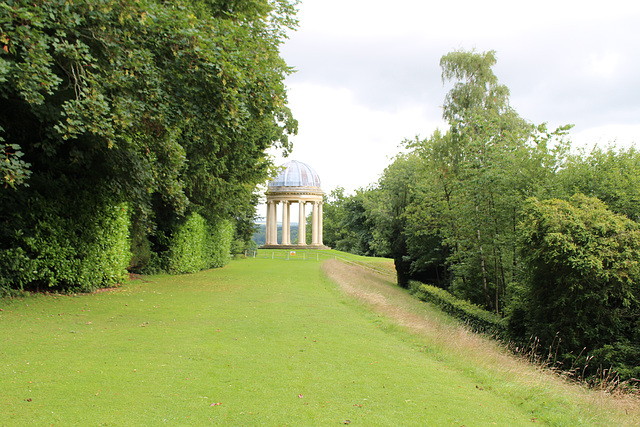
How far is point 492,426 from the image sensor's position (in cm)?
521

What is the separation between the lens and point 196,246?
81.3ft

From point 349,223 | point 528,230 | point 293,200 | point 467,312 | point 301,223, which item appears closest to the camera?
point 528,230

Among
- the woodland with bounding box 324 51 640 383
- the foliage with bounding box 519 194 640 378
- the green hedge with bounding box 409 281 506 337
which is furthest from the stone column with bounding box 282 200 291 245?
the foliage with bounding box 519 194 640 378

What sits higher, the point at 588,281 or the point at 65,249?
the point at 65,249

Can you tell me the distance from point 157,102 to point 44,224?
4.21 metres

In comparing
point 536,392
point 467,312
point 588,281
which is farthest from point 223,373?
point 467,312

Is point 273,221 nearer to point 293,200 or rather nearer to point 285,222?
point 285,222

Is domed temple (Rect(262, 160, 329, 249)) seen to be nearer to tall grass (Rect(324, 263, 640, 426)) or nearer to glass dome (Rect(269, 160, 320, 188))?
glass dome (Rect(269, 160, 320, 188))

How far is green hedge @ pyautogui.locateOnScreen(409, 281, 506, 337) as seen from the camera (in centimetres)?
1663

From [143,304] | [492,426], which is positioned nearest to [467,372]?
[492,426]

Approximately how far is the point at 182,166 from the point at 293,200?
159ft

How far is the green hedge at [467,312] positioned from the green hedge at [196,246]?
12.5 meters

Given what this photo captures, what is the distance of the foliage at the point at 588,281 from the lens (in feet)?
38.2

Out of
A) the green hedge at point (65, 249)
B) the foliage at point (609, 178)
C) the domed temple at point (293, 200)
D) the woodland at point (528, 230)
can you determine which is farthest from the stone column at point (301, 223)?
the green hedge at point (65, 249)
